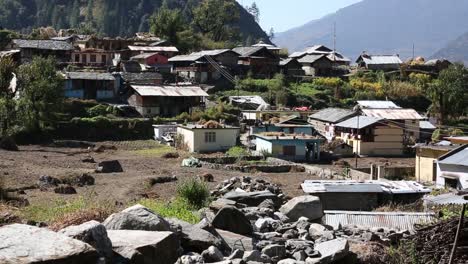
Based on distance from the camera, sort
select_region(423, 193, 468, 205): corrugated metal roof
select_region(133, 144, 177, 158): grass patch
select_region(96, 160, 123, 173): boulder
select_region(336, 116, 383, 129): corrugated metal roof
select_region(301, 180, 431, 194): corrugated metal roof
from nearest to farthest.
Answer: select_region(423, 193, 468, 205): corrugated metal roof < select_region(301, 180, 431, 194): corrugated metal roof < select_region(96, 160, 123, 173): boulder < select_region(133, 144, 177, 158): grass patch < select_region(336, 116, 383, 129): corrugated metal roof

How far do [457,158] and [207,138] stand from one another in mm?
18657

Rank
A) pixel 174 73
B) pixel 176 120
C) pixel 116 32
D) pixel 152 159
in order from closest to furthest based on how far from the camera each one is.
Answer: pixel 152 159
pixel 176 120
pixel 174 73
pixel 116 32

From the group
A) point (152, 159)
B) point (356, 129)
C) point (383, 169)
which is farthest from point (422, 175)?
point (152, 159)

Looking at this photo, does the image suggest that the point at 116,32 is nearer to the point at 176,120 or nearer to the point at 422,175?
the point at 176,120

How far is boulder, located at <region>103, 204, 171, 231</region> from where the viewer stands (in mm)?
7891

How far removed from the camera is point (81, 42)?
70.4 m

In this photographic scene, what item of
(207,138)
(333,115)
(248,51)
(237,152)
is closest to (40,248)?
(237,152)

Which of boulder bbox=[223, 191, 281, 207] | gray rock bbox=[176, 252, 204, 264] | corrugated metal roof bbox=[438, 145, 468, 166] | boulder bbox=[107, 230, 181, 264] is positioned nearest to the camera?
boulder bbox=[107, 230, 181, 264]

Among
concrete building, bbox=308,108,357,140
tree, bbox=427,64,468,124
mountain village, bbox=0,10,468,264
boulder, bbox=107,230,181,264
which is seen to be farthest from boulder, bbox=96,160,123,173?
tree, bbox=427,64,468,124

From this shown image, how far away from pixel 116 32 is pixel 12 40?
230ft

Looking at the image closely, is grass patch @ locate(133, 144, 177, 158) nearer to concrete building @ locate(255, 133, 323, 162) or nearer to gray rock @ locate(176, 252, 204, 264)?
concrete building @ locate(255, 133, 323, 162)

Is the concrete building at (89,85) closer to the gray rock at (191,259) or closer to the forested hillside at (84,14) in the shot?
the gray rock at (191,259)

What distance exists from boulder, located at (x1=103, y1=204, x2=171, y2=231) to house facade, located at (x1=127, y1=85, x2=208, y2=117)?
136 feet

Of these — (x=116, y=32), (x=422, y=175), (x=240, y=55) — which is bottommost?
(x=422, y=175)
